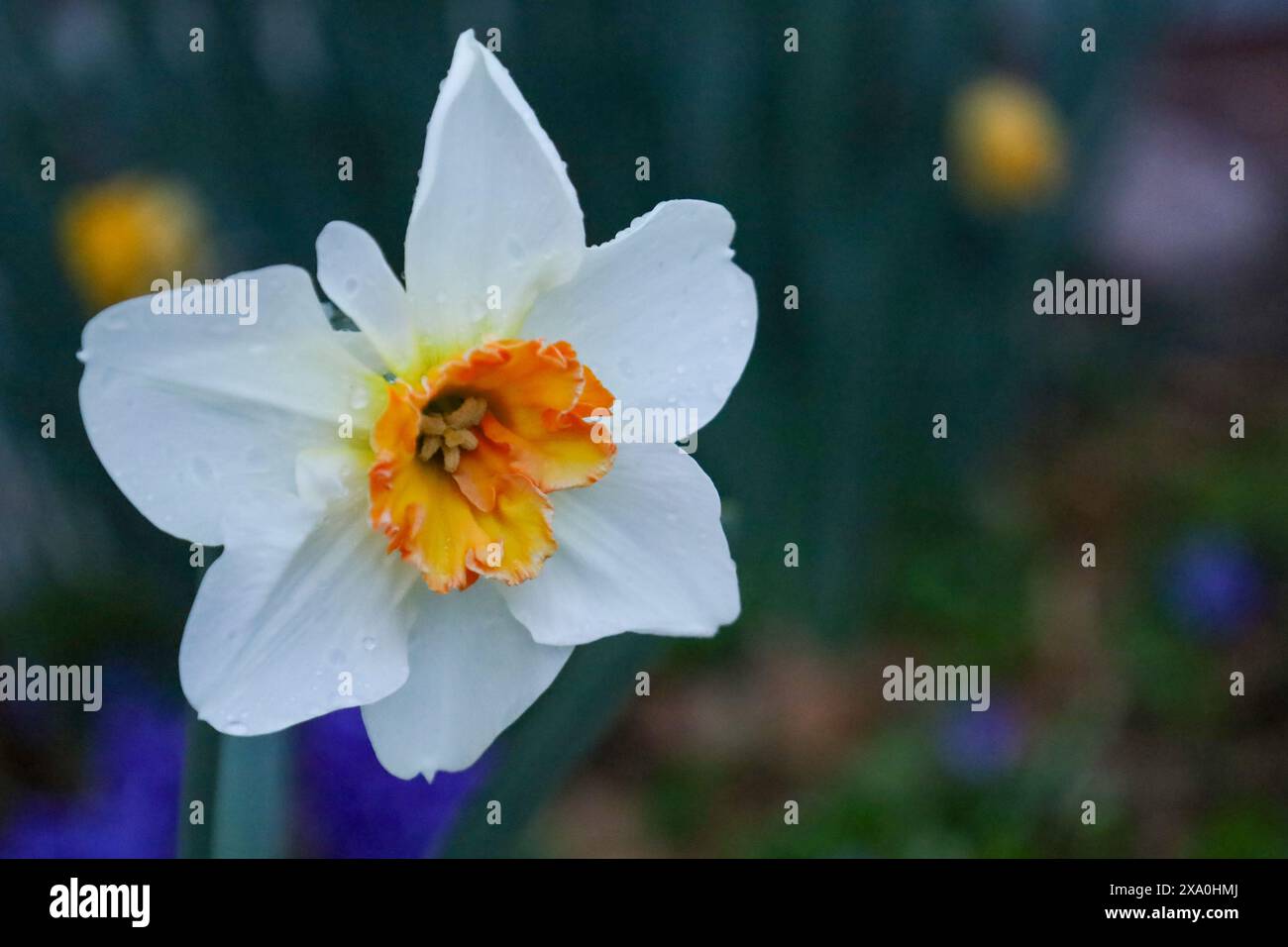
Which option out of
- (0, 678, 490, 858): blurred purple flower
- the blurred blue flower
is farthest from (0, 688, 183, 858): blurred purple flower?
the blurred blue flower

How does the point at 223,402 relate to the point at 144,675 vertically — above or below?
above

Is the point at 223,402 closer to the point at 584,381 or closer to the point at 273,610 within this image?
the point at 273,610

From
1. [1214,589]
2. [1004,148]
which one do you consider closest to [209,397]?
[1004,148]

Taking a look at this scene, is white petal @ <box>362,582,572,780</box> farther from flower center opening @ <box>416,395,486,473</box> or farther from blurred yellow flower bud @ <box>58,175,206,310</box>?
blurred yellow flower bud @ <box>58,175,206,310</box>

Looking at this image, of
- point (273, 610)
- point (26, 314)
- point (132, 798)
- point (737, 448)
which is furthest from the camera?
point (737, 448)

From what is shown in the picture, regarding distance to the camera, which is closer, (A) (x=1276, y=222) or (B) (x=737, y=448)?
(B) (x=737, y=448)

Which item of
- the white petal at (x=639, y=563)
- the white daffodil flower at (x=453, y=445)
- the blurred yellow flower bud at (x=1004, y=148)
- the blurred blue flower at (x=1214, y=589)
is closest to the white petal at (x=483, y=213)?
the white daffodil flower at (x=453, y=445)

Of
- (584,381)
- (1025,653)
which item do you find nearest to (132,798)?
(584,381)
